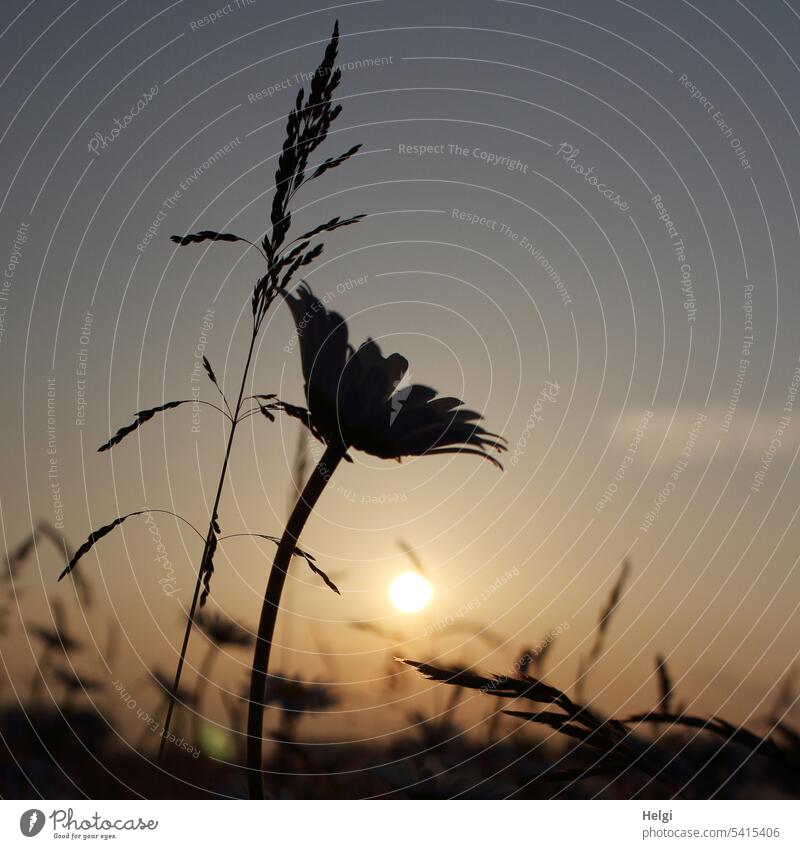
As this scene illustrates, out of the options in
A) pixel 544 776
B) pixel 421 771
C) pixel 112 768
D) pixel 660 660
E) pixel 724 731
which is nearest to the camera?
pixel 724 731

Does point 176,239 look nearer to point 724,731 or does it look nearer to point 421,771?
point 421,771

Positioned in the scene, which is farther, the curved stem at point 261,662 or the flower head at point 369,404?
the flower head at point 369,404

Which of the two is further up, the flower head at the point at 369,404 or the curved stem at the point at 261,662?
the flower head at the point at 369,404

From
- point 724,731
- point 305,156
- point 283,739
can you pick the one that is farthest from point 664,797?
point 305,156

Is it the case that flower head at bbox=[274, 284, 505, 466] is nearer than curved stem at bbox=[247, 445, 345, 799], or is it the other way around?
curved stem at bbox=[247, 445, 345, 799]

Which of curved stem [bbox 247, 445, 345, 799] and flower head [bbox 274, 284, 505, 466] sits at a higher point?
flower head [bbox 274, 284, 505, 466]

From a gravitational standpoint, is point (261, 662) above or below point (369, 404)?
below

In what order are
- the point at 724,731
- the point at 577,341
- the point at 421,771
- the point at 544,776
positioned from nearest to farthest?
the point at 724,731 < the point at 544,776 < the point at 421,771 < the point at 577,341

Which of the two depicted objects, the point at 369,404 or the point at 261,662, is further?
the point at 369,404
